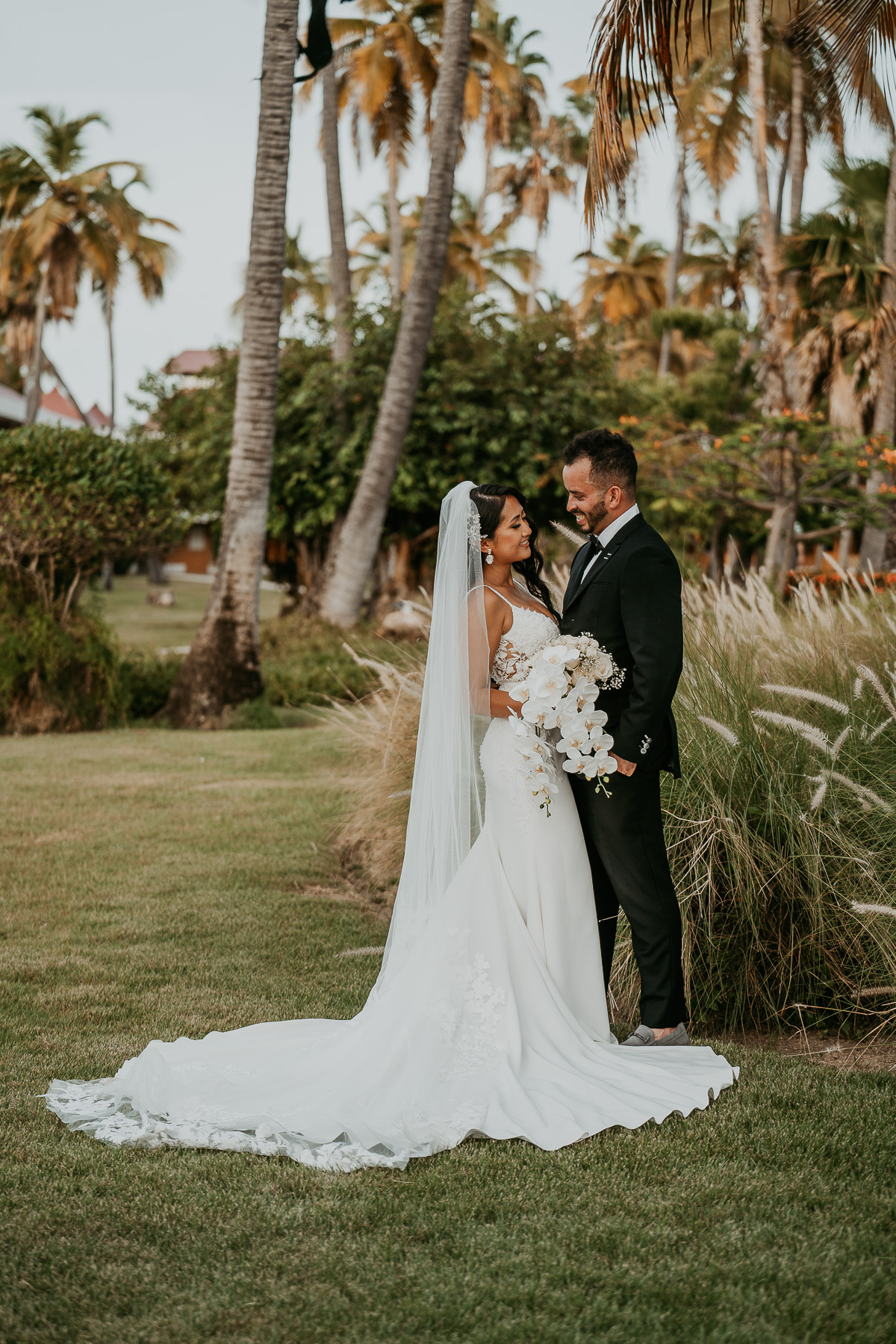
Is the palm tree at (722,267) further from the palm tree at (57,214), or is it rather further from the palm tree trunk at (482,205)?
the palm tree at (57,214)

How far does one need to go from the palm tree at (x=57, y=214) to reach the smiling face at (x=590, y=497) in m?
29.8

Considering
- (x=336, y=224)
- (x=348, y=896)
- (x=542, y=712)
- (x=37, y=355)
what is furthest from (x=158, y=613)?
(x=542, y=712)

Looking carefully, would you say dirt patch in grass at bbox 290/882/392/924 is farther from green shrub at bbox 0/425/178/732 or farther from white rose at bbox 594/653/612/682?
green shrub at bbox 0/425/178/732

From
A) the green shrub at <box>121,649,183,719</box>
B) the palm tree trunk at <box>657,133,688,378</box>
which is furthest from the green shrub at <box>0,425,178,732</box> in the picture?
the palm tree trunk at <box>657,133,688,378</box>

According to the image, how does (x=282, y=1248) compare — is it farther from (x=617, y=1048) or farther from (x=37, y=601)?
(x=37, y=601)

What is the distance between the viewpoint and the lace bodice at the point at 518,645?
4.45m

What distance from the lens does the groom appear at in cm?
411

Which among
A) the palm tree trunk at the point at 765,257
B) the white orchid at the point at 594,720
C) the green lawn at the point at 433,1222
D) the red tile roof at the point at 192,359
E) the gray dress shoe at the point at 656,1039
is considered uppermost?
the red tile roof at the point at 192,359

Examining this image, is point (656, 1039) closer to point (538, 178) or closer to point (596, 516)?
point (596, 516)

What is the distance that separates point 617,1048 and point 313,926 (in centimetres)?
250

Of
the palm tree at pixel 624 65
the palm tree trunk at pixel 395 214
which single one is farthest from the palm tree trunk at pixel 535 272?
the palm tree at pixel 624 65

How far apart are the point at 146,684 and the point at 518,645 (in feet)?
33.0

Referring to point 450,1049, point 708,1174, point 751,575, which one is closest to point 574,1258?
point 708,1174

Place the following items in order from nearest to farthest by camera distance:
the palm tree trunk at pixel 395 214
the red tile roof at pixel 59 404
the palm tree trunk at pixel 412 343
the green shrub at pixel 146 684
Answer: the palm tree trunk at pixel 412 343, the green shrub at pixel 146 684, the palm tree trunk at pixel 395 214, the red tile roof at pixel 59 404
